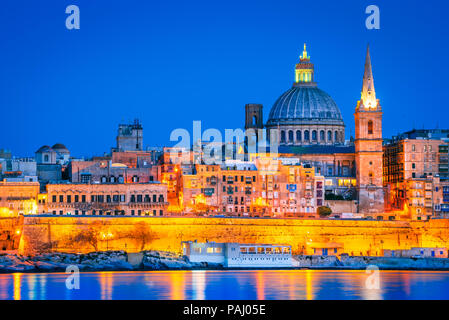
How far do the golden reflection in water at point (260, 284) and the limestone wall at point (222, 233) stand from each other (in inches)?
217

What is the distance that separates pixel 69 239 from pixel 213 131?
2344cm

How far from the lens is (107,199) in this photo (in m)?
69.3

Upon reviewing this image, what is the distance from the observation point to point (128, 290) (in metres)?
50.8

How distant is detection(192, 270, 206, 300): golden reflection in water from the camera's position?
49081 millimetres

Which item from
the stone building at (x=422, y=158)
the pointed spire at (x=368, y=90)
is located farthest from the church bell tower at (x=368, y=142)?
the stone building at (x=422, y=158)

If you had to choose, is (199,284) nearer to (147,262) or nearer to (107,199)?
(147,262)

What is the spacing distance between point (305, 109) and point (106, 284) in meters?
40.2

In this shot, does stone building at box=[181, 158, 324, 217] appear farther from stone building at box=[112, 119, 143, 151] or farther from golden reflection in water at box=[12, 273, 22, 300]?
golden reflection in water at box=[12, 273, 22, 300]

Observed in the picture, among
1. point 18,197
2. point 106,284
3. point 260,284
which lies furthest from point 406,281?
point 18,197

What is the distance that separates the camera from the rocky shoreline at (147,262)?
5944 centimetres

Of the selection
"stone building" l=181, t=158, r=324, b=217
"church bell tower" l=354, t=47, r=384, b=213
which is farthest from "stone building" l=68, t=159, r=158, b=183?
"church bell tower" l=354, t=47, r=384, b=213

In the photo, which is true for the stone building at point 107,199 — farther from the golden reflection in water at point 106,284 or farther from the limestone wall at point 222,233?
the golden reflection in water at point 106,284
